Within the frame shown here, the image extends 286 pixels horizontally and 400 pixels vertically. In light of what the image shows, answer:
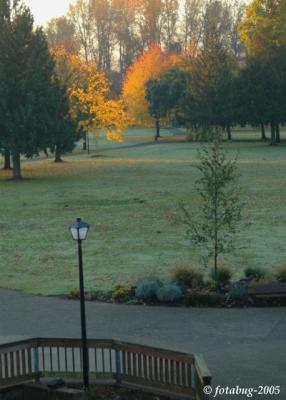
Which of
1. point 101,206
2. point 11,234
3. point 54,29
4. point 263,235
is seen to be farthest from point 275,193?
point 54,29

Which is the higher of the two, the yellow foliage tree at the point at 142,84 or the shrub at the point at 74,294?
the yellow foliage tree at the point at 142,84

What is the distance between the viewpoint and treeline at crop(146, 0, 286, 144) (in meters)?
75.8

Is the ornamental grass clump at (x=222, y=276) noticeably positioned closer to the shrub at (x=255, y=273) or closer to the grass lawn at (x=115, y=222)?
the shrub at (x=255, y=273)

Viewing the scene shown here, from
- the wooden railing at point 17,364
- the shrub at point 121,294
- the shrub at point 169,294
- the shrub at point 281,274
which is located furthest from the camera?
the shrub at point 281,274

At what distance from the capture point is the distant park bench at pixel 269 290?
52.9 feet

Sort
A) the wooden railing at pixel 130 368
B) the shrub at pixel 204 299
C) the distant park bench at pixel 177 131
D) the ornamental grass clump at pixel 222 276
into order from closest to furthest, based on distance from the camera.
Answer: the wooden railing at pixel 130 368
the shrub at pixel 204 299
the ornamental grass clump at pixel 222 276
the distant park bench at pixel 177 131

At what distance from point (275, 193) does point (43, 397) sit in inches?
1064

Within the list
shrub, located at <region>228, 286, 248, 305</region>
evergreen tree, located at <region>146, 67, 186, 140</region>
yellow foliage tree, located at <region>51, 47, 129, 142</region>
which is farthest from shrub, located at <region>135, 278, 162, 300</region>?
evergreen tree, located at <region>146, 67, 186, 140</region>

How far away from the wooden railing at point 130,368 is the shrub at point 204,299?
4.27 metres

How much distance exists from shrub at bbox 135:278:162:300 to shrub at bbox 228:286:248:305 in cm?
180

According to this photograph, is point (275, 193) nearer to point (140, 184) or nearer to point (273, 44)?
point (140, 184)

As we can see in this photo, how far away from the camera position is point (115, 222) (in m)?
28.9

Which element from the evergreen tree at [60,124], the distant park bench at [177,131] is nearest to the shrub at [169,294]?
the evergreen tree at [60,124]

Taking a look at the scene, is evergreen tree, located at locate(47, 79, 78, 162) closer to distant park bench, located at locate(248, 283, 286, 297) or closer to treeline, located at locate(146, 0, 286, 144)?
treeline, located at locate(146, 0, 286, 144)
